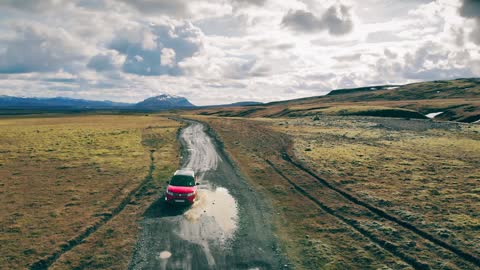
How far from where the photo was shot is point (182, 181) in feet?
85.4

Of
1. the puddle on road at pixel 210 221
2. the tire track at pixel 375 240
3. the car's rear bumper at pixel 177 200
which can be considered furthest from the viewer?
the car's rear bumper at pixel 177 200

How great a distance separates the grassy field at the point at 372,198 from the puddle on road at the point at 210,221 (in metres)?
3.41

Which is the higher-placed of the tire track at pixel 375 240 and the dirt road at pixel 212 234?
the dirt road at pixel 212 234

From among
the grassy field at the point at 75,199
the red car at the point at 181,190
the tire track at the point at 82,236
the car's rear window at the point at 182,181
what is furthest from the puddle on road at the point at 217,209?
the tire track at the point at 82,236

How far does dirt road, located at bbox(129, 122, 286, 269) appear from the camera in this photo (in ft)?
54.4

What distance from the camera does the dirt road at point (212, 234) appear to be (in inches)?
653

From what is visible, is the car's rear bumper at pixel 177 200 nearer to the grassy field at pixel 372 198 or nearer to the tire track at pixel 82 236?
the tire track at pixel 82 236

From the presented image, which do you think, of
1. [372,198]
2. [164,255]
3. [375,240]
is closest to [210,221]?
[164,255]

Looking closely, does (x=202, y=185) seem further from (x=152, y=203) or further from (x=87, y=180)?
(x=87, y=180)

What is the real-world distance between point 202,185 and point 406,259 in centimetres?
1860

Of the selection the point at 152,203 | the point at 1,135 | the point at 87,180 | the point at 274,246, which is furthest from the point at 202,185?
the point at 1,135

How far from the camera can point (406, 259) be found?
1719 centimetres

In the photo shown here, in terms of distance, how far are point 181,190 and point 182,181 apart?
154 centimetres

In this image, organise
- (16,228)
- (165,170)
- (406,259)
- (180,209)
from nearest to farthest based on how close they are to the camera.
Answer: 1. (406,259)
2. (16,228)
3. (180,209)
4. (165,170)
